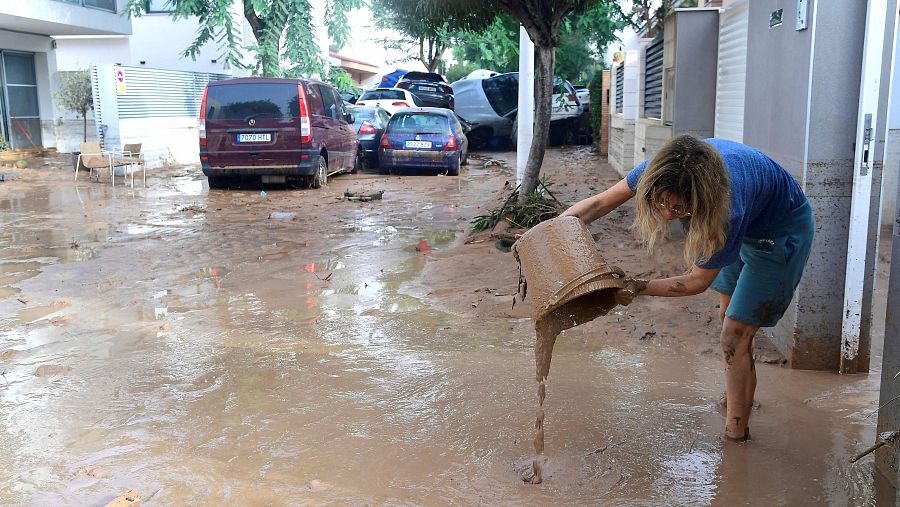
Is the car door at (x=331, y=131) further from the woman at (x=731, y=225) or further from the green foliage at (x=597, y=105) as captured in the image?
the woman at (x=731, y=225)

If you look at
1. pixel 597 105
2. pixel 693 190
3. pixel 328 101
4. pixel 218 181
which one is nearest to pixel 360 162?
pixel 328 101

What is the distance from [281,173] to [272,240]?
15.3 ft

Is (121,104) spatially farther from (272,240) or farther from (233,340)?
(233,340)

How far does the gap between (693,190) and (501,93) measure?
18.9 metres

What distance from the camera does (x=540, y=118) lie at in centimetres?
884

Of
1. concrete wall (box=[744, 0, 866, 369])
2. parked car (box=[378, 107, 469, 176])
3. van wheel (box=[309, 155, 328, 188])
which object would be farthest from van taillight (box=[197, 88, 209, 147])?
concrete wall (box=[744, 0, 866, 369])

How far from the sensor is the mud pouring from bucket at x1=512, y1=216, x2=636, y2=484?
308 cm

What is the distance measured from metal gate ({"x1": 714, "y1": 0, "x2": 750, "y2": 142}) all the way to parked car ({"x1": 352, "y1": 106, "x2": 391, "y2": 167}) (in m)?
10.4

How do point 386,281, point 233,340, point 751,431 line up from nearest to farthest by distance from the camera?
point 751,431
point 233,340
point 386,281

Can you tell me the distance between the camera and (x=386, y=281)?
7008mm

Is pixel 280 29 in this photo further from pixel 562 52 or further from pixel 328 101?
pixel 562 52

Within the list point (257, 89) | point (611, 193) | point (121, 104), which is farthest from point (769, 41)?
point (121, 104)

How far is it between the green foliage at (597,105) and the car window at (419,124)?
16.6 feet

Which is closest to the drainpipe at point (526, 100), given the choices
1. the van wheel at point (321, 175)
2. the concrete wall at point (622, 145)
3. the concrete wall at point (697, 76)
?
the concrete wall at point (622, 145)
